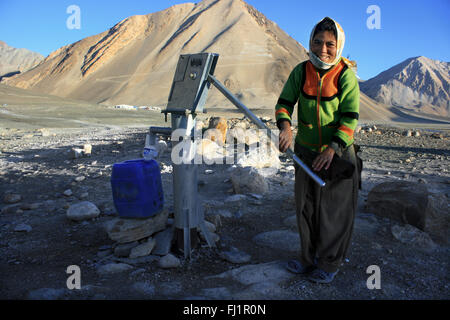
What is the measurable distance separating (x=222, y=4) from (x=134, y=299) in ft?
200

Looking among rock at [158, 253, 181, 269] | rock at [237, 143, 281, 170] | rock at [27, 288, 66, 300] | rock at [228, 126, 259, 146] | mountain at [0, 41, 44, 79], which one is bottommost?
rock at [27, 288, 66, 300]

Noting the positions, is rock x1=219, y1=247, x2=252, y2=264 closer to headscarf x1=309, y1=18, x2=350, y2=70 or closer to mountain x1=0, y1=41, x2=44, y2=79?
headscarf x1=309, y1=18, x2=350, y2=70

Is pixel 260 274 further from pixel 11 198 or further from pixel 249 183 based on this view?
pixel 11 198

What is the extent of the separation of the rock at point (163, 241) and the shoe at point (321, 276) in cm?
117

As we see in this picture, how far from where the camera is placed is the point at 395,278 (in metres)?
2.48

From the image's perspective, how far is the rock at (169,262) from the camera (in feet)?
8.71

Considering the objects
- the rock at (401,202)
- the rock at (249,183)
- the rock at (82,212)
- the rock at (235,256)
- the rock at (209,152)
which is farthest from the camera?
the rock at (209,152)

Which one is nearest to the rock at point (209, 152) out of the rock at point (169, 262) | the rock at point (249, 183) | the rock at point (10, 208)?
the rock at point (249, 183)

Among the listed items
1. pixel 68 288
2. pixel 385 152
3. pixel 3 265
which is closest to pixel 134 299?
pixel 68 288

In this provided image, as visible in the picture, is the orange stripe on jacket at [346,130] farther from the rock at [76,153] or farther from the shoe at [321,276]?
the rock at [76,153]

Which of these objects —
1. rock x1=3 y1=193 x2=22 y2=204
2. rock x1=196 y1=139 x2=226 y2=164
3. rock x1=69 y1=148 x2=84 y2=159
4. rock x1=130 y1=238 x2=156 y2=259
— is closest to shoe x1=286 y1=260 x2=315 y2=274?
rock x1=130 y1=238 x2=156 y2=259

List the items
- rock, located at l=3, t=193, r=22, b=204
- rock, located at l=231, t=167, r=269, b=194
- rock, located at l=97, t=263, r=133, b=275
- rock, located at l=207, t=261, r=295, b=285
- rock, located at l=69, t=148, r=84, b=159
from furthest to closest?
rock, located at l=69, t=148, r=84, b=159 < rock, located at l=231, t=167, r=269, b=194 < rock, located at l=3, t=193, r=22, b=204 < rock, located at l=97, t=263, r=133, b=275 < rock, located at l=207, t=261, r=295, b=285

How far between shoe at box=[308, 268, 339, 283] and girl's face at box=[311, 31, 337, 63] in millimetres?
1398

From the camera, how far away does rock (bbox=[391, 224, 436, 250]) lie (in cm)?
301
